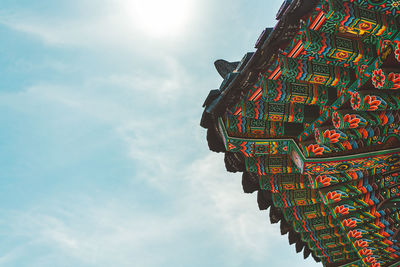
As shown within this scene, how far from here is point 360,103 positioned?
5629 mm

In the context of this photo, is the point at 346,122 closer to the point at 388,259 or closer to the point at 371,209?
the point at 371,209

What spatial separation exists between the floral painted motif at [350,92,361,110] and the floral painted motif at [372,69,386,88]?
37 cm

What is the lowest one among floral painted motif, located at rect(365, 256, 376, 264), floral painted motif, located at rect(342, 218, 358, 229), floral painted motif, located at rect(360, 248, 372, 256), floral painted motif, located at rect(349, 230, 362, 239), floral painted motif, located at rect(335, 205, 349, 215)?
floral painted motif, located at rect(365, 256, 376, 264)

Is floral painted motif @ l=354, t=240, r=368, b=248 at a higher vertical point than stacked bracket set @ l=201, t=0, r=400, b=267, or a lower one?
lower

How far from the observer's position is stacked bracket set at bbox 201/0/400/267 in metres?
5.12

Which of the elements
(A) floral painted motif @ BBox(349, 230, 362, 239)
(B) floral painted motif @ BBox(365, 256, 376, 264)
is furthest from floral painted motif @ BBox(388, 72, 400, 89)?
(B) floral painted motif @ BBox(365, 256, 376, 264)

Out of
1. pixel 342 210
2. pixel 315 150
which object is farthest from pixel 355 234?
pixel 315 150

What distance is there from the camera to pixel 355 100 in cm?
571

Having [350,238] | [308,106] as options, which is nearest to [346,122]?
[308,106]

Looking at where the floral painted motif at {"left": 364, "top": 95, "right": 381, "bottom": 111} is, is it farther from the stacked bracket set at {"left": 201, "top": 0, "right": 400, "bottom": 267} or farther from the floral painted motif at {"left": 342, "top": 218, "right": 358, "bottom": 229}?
the floral painted motif at {"left": 342, "top": 218, "right": 358, "bottom": 229}

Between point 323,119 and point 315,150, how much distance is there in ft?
2.22

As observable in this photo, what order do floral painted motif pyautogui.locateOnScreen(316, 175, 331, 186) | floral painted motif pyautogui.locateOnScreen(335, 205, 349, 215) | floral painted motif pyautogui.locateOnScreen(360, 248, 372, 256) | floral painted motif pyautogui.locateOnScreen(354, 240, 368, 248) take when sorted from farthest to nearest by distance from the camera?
floral painted motif pyautogui.locateOnScreen(360, 248, 372, 256) → floral painted motif pyautogui.locateOnScreen(354, 240, 368, 248) → floral painted motif pyautogui.locateOnScreen(335, 205, 349, 215) → floral painted motif pyautogui.locateOnScreen(316, 175, 331, 186)

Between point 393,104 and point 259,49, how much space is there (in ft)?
7.64

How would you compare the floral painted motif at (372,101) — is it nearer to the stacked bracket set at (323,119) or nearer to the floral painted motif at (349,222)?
the stacked bracket set at (323,119)
